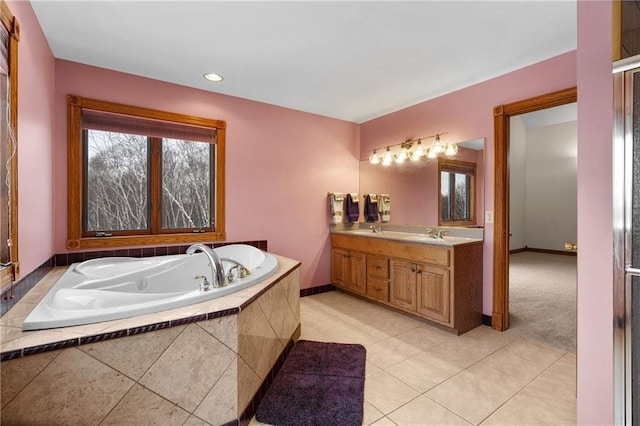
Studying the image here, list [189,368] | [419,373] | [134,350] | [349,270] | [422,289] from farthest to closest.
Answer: [349,270]
[422,289]
[419,373]
[189,368]
[134,350]

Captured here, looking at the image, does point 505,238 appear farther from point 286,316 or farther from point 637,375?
point 286,316

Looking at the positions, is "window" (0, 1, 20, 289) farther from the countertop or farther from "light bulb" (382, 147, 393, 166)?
"light bulb" (382, 147, 393, 166)

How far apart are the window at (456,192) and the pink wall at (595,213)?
5.55ft

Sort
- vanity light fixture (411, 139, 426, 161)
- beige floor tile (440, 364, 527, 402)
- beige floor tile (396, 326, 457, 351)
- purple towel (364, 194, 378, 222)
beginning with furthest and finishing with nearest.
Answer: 1. purple towel (364, 194, 378, 222)
2. vanity light fixture (411, 139, 426, 161)
3. beige floor tile (396, 326, 457, 351)
4. beige floor tile (440, 364, 527, 402)

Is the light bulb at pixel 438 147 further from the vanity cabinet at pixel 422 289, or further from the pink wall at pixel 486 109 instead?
the vanity cabinet at pixel 422 289

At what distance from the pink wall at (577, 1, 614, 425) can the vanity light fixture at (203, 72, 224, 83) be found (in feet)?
8.40

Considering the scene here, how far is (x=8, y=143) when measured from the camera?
1.55 meters

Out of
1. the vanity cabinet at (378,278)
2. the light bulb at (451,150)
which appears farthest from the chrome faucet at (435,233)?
the light bulb at (451,150)

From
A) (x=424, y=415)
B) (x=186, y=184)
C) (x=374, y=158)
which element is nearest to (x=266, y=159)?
(x=186, y=184)

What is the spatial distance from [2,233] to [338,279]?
3.10 metres

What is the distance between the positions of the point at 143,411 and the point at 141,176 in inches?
87.7

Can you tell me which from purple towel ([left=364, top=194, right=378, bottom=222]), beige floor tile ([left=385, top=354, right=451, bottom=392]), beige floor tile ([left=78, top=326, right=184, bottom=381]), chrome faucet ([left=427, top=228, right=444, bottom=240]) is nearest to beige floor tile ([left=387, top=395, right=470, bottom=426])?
beige floor tile ([left=385, top=354, right=451, bottom=392])

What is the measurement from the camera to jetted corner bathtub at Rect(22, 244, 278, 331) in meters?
1.29

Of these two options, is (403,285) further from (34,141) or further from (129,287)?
(34,141)
